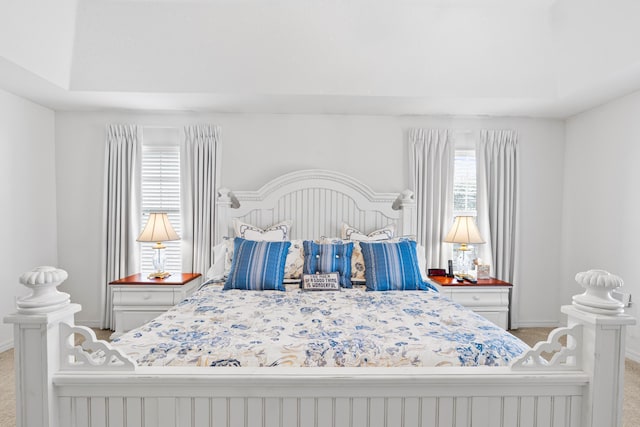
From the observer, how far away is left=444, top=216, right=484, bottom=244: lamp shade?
3355mm

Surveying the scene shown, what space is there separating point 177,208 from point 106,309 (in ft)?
4.16

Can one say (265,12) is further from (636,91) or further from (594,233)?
A: (594,233)

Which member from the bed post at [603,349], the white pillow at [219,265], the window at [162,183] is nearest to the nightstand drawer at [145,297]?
the white pillow at [219,265]

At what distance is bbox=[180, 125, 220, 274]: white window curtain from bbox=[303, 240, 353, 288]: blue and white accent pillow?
1.27 metres

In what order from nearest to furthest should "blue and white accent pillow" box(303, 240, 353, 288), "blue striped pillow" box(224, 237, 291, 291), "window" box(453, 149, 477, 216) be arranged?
1. "blue striped pillow" box(224, 237, 291, 291)
2. "blue and white accent pillow" box(303, 240, 353, 288)
3. "window" box(453, 149, 477, 216)

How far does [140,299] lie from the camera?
315cm

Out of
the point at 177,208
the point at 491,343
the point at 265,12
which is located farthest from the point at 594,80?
the point at 177,208

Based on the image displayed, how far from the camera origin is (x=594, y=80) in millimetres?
2742

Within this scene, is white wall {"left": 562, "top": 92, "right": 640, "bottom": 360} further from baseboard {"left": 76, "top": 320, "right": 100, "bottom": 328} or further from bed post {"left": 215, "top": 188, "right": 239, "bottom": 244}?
baseboard {"left": 76, "top": 320, "right": 100, "bottom": 328}

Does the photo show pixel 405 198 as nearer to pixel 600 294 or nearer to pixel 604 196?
pixel 604 196

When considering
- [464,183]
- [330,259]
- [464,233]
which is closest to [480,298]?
[464,233]

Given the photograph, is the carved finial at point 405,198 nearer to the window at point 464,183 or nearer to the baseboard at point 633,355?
the window at point 464,183

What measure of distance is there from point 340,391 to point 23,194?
371cm

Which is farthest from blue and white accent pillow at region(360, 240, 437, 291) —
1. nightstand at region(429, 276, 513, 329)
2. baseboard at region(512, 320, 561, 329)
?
baseboard at region(512, 320, 561, 329)
